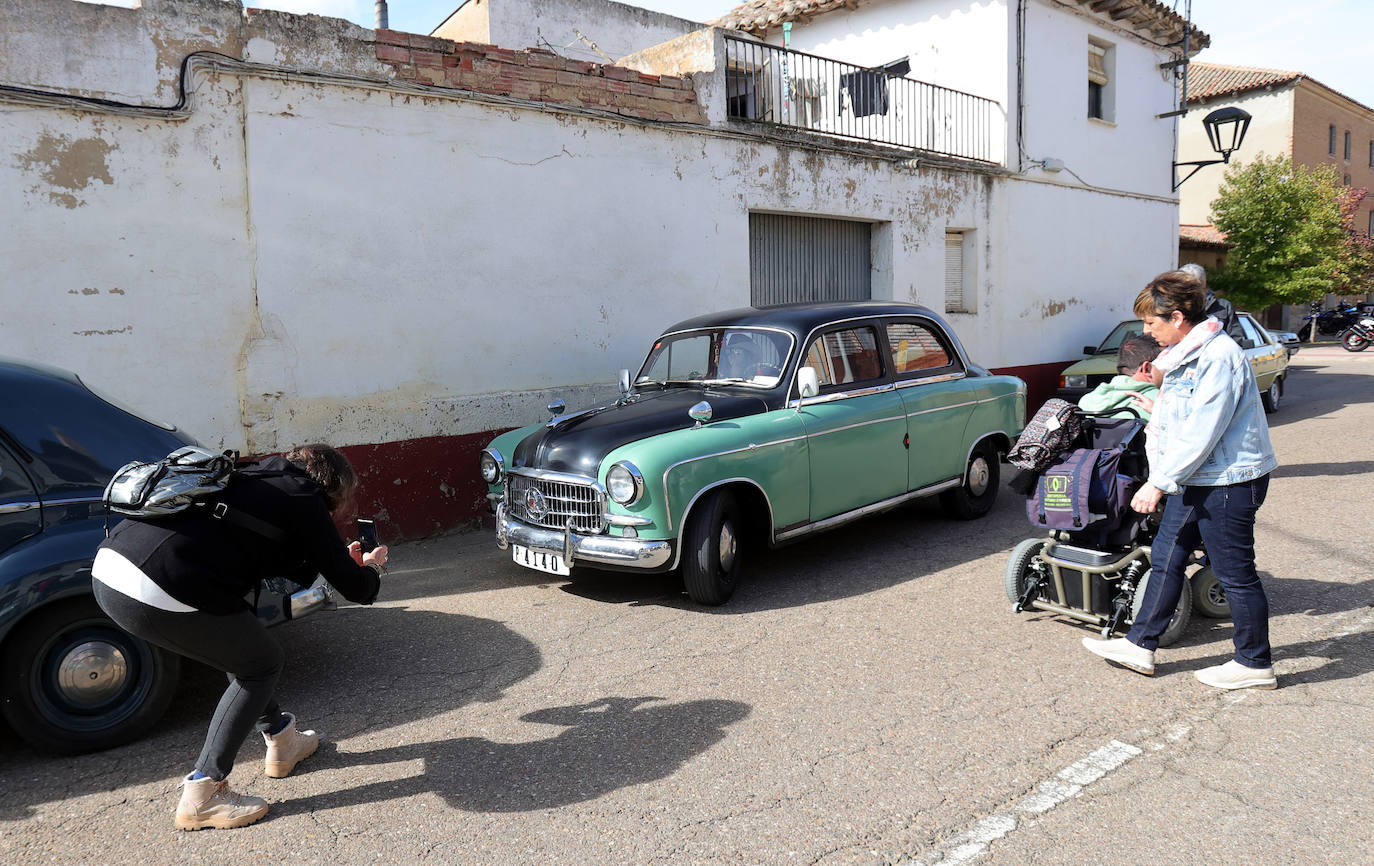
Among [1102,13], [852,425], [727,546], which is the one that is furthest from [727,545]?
[1102,13]

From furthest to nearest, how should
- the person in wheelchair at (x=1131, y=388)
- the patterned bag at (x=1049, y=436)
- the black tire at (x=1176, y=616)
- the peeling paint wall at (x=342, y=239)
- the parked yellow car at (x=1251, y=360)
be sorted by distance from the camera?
the parked yellow car at (x=1251, y=360)
the peeling paint wall at (x=342, y=239)
the person in wheelchair at (x=1131, y=388)
the patterned bag at (x=1049, y=436)
the black tire at (x=1176, y=616)

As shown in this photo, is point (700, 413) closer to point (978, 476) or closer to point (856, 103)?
point (978, 476)

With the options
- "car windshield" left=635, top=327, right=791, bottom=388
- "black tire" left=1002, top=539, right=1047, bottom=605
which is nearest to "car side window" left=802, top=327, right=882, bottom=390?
"car windshield" left=635, top=327, right=791, bottom=388

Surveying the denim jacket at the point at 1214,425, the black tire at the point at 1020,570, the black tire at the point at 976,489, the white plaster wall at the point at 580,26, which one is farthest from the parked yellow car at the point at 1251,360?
the white plaster wall at the point at 580,26

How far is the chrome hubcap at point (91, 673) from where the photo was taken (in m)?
3.69

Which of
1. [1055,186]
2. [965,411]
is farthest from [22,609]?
[1055,186]

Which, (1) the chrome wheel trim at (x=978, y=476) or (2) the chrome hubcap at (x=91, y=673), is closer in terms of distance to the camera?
(2) the chrome hubcap at (x=91, y=673)

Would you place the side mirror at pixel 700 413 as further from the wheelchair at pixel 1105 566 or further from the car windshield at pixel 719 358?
the wheelchair at pixel 1105 566

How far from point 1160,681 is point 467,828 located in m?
3.00

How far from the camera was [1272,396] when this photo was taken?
13.0 meters

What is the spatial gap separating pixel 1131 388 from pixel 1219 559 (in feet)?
4.40

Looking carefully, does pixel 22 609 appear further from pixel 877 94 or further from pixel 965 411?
pixel 877 94

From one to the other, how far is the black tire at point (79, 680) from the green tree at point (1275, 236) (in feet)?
81.2

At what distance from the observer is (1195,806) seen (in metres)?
3.09
